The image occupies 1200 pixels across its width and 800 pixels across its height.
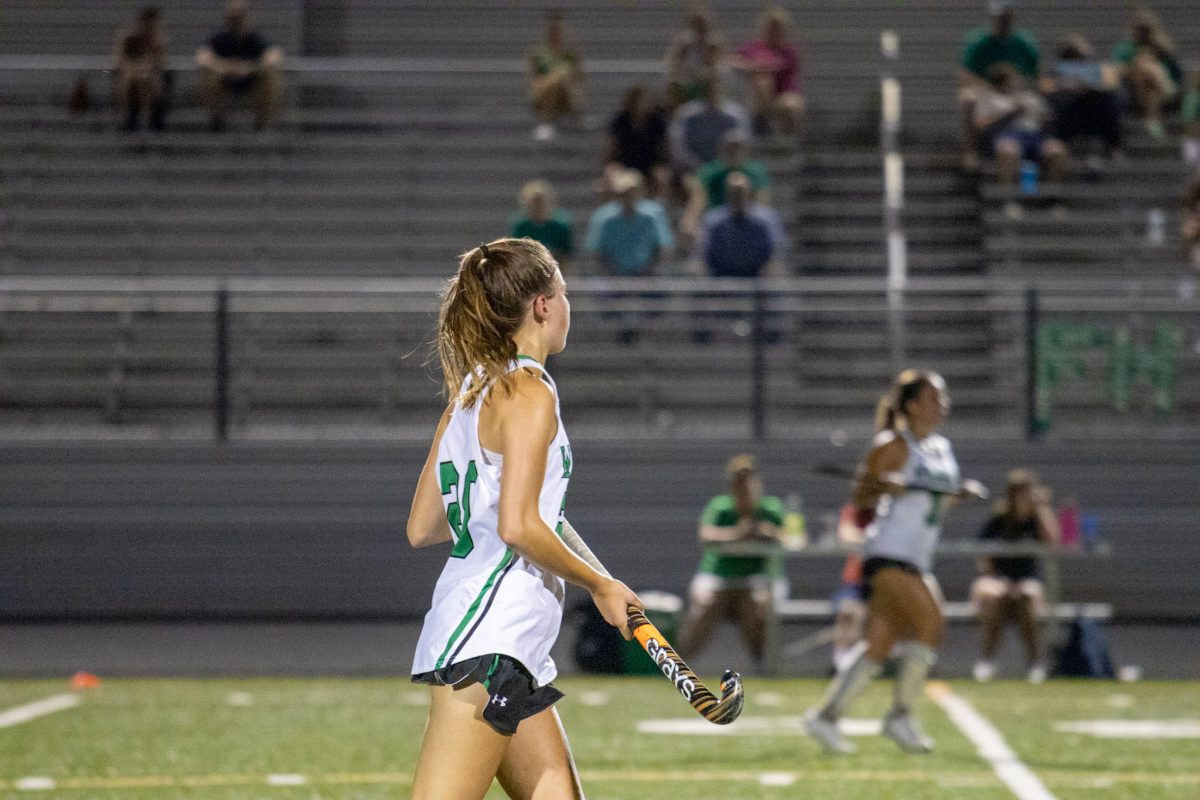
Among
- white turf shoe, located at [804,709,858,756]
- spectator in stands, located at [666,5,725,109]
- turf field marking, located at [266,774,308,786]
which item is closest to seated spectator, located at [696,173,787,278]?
spectator in stands, located at [666,5,725,109]

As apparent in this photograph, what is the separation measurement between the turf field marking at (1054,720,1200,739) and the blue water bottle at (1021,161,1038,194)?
8368mm

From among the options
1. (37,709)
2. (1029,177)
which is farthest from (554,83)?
(37,709)

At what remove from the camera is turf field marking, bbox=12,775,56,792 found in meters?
7.98

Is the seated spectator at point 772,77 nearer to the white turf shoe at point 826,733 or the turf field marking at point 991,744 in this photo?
the turf field marking at point 991,744

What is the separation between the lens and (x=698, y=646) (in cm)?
1312

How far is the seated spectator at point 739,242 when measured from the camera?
15.9m

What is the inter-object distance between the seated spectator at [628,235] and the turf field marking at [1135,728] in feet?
22.4

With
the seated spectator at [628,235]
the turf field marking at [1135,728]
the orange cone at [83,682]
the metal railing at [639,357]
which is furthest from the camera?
the seated spectator at [628,235]

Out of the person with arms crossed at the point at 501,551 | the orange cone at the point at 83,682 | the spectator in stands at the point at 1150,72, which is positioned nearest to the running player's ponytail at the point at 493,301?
the person with arms crossed at the point at 501,551

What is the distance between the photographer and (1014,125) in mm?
17938

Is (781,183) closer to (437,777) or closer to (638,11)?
(638,11)

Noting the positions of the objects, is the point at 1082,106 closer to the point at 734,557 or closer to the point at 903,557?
the point at 734,557

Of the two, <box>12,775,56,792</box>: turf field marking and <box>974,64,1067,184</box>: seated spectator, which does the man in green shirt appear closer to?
<box>12,775,56,792</box>: turf field marking

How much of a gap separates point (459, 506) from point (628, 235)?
11832mm
